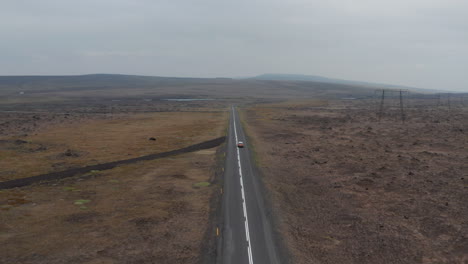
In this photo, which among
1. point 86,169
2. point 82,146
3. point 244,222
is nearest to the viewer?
point 244,222

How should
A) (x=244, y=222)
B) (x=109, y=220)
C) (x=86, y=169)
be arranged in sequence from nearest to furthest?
(x=244, y=222)
(x=109, y=220)
(x=86, y=169)

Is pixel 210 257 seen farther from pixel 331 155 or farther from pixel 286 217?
pixel 331 155

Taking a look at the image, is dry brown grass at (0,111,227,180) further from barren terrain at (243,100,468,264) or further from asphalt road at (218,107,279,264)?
asphalt road at (218,107,279,264)

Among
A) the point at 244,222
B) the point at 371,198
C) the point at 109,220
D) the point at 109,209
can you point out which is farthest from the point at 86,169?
the point at 371,198

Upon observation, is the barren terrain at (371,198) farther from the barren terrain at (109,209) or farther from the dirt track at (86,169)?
the dirt track at (86,169)

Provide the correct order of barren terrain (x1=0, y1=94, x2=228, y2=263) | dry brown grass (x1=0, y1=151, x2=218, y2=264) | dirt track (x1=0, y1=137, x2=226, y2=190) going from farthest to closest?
1. dirt track (x1=0, y1=137, x2=226, y2=190)
2. barren terrain (x1=0, y1=94, x2=228, y2=263)
3. dry brown grass (x1=0, y1=151, x2=218, y2=264)

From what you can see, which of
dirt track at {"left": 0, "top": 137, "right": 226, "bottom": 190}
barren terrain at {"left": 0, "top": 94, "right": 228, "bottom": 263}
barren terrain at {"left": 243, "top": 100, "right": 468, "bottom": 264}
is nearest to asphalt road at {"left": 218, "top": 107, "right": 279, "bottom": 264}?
barren terrain at {"left": 0, "top": 94, "right": 228, "bottom": 263}

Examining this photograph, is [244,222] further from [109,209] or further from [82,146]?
[82,146]
